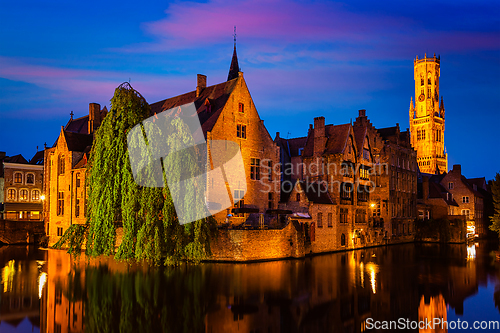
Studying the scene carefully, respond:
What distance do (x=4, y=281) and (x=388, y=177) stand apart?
144ft

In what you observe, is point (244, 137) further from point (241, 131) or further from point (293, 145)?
point (293, 145)

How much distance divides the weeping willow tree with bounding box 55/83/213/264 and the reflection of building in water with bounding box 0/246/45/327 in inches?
131

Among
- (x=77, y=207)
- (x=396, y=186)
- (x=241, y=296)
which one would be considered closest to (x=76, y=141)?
(x=77, y=207)

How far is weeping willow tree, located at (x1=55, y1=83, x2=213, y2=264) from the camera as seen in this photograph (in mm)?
26562

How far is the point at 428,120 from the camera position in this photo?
145750 millimetres

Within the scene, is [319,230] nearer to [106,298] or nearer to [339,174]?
[339,174]

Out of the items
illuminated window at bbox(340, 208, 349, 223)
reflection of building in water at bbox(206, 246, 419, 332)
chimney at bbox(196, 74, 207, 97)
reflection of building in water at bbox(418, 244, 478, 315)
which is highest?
chimney at bbox(196, 74, 207, 97)

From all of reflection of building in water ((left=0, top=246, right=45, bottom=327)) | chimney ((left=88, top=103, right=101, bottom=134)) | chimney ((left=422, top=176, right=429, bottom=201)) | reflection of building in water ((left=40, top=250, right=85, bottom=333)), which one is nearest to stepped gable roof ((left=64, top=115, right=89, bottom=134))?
chimney ((left=88, top=103, right=101, bottom=134))

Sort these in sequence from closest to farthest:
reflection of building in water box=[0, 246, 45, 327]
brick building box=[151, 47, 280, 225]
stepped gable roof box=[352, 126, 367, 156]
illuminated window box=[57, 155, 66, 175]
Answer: reflection of building in water box=[0, 246, 45, 327]
brick building box=[151, 47, 280, 225]
illuminated window box=[57, 155, 66, 175]
stepped gable roof box=[352, 126, 367, 156]

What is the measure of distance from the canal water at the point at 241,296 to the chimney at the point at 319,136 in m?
16.2

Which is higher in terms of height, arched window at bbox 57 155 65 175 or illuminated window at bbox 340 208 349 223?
arched window at bbox 57 155 65 175

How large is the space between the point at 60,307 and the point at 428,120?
474 feet

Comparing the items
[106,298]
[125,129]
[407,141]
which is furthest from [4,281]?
[407,141]

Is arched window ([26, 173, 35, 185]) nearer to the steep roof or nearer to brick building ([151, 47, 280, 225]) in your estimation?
brick building ([151, 47, 280, 225])
